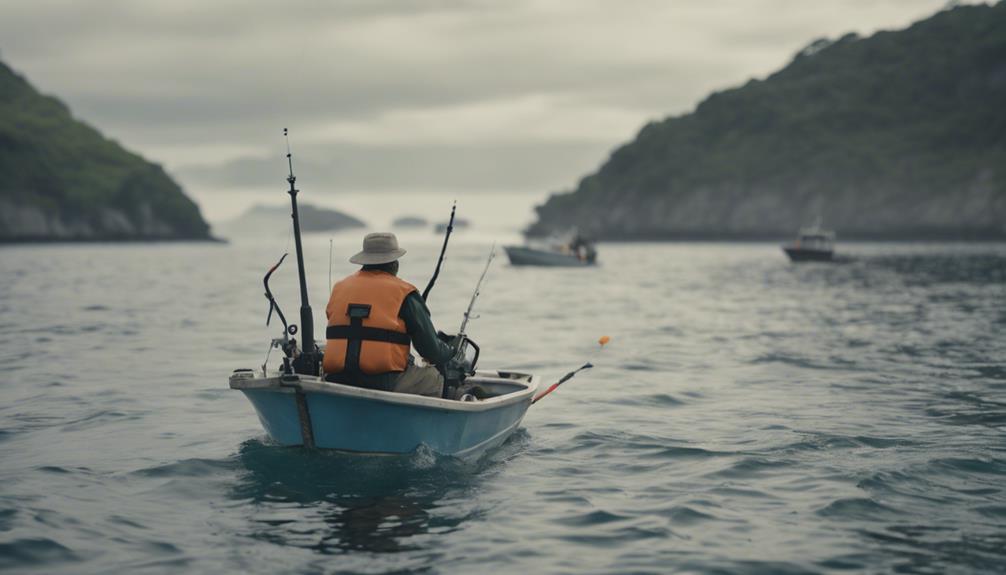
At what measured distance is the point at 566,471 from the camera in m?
10.7

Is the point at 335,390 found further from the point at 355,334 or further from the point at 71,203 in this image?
the point at 71,203

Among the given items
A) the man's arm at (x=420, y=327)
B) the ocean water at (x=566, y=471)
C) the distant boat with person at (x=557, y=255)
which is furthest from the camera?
the distant boat with person at (x=557, y=255)

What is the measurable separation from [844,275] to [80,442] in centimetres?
5199

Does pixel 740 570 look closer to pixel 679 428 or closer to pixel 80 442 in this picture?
pixel 679 428

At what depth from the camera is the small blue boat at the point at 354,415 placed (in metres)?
9.16

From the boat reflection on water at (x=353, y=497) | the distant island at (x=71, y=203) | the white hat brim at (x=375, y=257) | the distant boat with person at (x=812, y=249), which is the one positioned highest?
the distant island at (x=71, y=203)

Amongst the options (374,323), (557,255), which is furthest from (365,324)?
(557,255)

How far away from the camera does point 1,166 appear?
168 m

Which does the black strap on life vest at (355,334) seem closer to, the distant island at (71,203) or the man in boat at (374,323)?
the man in boat at (374,323)

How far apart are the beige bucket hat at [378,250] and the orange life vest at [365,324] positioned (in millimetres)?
150

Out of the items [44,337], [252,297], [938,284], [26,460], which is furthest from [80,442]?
[938,284]

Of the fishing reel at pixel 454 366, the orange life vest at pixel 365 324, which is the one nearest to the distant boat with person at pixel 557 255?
the fishing reel at pixel 454 366

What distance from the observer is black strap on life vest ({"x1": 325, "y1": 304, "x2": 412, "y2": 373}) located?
9.58 metres

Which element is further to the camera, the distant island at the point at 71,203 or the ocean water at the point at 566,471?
the distant island at the point at 71,203
